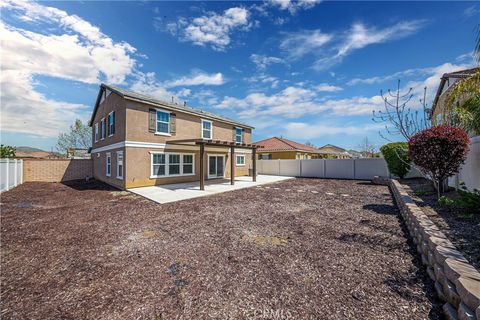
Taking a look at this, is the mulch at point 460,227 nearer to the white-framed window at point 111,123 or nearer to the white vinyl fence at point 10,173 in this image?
the white-framed window at point 111,123

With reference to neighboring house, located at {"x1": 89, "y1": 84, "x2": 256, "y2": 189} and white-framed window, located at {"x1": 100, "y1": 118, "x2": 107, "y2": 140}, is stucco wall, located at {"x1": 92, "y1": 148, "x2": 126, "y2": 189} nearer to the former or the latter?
neighboring house, located at {"x1": 89, "y1": 84, "x2": 256, "y2": 189}

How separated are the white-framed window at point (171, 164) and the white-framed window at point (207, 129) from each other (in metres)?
2.32

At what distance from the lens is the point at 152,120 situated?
1326 centimetres

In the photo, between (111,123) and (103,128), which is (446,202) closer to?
(111,123)

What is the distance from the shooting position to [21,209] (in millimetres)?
8031

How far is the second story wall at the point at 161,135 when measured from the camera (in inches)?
483

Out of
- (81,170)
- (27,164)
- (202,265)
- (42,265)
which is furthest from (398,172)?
(27,164)

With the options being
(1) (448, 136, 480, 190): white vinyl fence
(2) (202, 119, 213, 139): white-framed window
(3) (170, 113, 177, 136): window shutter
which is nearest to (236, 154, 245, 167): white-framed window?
(2) (202, 119, 213, 139): white-framed window

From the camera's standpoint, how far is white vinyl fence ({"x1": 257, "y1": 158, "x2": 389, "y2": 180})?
55.8 ft

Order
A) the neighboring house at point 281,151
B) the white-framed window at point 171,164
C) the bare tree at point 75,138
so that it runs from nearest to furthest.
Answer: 1. the white-framed window at point 171,164
2. the neighboring house at point 281,151
3. the bare tree at point 75,138

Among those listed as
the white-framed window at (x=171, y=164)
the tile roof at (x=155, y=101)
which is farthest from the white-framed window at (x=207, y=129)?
the white-framed window at (x=171, y=164)

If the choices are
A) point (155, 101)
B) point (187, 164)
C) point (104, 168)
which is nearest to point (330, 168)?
point (187, 164)

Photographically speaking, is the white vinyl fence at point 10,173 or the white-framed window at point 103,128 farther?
the white-framed window at point 103,128

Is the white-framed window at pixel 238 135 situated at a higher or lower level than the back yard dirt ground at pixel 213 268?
higher
